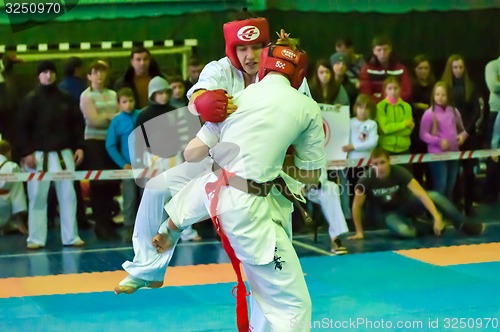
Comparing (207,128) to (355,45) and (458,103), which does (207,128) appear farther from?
(458,103)

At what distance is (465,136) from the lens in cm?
1010

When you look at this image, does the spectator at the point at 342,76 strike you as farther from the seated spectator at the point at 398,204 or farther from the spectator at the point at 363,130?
the seated spectator at the point at 398,204

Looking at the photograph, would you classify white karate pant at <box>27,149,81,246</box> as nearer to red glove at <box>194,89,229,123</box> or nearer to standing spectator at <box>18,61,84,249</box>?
standing spectator at <box>18,61,84,249</box>

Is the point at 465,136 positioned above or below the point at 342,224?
above

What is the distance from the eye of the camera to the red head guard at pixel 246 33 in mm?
4988

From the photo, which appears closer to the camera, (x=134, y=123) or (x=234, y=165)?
(x=234, y=165)

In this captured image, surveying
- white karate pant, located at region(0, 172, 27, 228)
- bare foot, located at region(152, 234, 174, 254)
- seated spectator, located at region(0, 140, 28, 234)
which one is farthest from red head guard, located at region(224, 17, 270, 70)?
white karate pant, located at region(0, 172, 27, 228)

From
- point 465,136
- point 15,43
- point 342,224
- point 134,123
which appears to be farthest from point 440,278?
point 15,43

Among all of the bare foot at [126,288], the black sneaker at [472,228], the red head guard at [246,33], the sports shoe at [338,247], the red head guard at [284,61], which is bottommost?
the black sneaker at [472,228]

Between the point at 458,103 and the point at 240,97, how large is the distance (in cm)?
612

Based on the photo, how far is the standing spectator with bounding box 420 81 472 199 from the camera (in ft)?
32.3

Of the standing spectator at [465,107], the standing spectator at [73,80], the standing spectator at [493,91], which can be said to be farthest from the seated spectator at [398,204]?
the standing spectator at [73,80]

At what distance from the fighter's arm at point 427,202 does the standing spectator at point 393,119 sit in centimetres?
47

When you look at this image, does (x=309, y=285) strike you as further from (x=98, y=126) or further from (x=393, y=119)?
(x=98, y=126)
